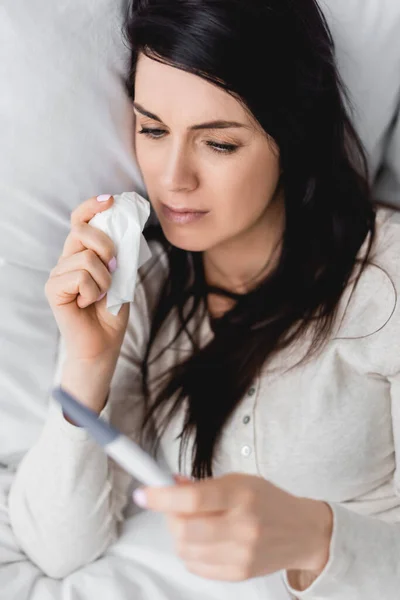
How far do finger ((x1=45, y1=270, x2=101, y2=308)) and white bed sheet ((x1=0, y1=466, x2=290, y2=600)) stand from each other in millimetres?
367

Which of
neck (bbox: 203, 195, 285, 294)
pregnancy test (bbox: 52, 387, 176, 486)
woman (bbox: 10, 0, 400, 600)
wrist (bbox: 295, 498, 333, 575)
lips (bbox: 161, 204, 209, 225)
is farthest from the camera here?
neck (bbox: 203, 195, 285, 294)

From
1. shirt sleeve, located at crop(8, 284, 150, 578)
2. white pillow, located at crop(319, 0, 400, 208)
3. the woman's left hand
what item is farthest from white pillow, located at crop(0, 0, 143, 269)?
the woman's left hand

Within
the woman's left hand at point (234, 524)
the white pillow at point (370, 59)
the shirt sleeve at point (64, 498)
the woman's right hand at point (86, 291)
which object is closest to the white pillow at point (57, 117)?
the woman's right hand at point (86, 291)

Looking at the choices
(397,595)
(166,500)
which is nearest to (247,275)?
(397,595)

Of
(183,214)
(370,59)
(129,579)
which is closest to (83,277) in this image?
(183,214)

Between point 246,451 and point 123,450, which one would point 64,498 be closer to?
point 246,451

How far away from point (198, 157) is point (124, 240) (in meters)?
0.14

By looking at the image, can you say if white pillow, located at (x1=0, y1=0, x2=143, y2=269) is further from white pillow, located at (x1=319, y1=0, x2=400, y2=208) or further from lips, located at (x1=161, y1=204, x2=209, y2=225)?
white pillow, located at (x1=319, y1=0, x2=400, y2=208)

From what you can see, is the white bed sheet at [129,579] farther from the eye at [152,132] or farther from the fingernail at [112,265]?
the eye at [152,132]

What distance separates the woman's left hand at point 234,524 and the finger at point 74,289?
35cm

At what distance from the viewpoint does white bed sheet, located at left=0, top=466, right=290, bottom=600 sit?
1033 millimetres

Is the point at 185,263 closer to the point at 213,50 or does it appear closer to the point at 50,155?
the point at 50,155

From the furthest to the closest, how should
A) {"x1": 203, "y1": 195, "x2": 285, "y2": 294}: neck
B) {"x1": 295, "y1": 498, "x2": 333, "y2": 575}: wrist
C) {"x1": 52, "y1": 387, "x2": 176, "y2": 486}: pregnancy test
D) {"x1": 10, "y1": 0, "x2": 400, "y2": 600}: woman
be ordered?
{"x1": 203, "y1": 195, "x2": 285, "y2": 294}: neck < {"x1": 10, "y1": 0, "x2": 400, "y2": 600}: woman < {"x1": 295, "y1": 498, "x2": 333, "y2": 575}: wrist < {"x1": 52, "y1": 387, "x2": 176, "y2": 486}: pregnancy test

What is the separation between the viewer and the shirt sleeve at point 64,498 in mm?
1021
